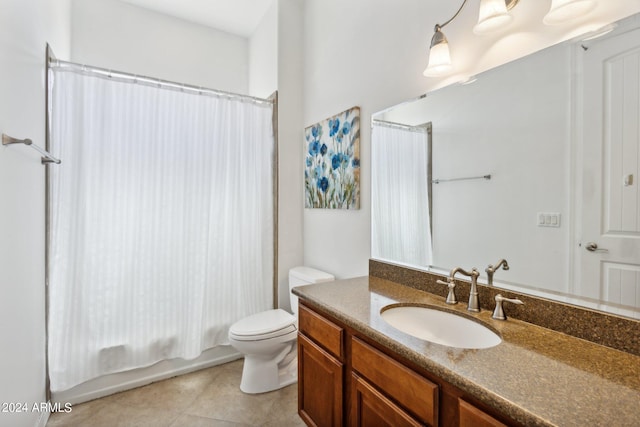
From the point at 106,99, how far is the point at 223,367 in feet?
6.74

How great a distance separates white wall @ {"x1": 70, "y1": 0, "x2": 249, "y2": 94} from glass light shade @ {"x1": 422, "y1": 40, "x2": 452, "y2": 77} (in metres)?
2.26

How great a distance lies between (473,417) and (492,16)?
4.27 feet

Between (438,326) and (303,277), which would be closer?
(438,326)

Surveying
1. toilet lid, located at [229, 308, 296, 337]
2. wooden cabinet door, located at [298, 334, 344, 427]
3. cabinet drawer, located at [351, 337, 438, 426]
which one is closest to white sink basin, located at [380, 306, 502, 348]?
cabinet drawer, located at [351, 337, 438, 426]

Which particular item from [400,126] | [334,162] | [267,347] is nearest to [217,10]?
[334,162]

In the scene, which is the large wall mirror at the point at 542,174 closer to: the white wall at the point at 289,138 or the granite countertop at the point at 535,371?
the granite countertop at the point at 535,371

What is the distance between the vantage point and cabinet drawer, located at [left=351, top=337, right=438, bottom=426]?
82 cm

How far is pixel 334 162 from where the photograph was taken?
220 cm

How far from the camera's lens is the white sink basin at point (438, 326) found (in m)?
1.08

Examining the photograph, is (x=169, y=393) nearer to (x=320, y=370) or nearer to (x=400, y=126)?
(x=320, y=370)

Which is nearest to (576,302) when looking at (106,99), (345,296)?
(345,296)

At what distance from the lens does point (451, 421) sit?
776 mm

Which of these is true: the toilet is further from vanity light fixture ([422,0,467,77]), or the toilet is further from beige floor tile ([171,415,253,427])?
vanity light fixture ([422,0,467,77])

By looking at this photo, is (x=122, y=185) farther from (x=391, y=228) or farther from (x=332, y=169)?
(x=391, y=228)
